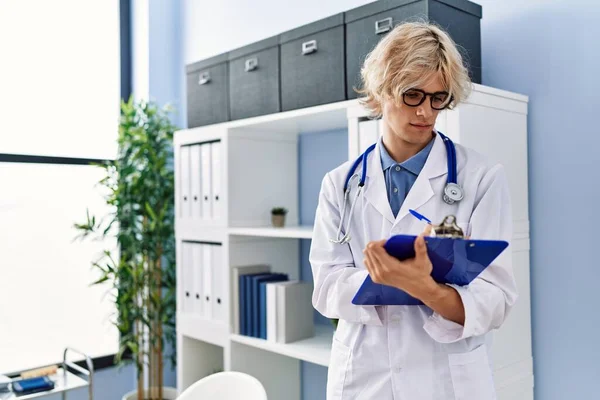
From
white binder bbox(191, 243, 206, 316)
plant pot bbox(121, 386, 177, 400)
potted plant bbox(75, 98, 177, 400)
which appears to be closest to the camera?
white binder bbox(191, 243, 206, 316)

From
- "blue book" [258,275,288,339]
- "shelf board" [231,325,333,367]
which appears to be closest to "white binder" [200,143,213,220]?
"blue book" [258,275,288,339]

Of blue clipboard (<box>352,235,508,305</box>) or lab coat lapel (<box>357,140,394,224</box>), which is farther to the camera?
lab coat lapel (<box>357,140,394,224</box>)

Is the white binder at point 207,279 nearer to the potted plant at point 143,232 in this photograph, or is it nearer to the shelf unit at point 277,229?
the shelf unit at point 277,229

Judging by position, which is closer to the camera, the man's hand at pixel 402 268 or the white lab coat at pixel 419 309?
the man's hand at pixel 402 268

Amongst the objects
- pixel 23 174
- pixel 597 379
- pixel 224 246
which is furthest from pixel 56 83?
pixel 597 379

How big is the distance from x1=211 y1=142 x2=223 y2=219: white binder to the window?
0.91 m

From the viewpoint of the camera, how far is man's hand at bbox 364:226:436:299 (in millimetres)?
971

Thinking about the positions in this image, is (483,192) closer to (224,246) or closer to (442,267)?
(442,267)

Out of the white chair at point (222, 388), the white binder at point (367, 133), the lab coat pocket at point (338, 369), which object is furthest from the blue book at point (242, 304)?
the lab coat pocket at point (338, 369)

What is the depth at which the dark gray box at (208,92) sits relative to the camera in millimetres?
2424

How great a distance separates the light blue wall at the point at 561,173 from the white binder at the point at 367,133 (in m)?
0.49

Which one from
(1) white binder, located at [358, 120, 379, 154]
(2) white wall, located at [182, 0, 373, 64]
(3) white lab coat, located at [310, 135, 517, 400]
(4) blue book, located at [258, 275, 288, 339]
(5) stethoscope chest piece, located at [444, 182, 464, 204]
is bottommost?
(4) blue book, located at [258, 275, 288, 339]

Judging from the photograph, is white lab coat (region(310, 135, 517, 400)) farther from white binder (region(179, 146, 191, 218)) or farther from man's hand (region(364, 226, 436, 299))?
white binder (region(179, 146, 191, 218))

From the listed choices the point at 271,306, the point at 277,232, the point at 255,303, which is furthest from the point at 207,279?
the point at 277,232
